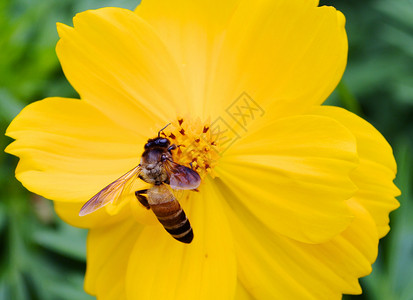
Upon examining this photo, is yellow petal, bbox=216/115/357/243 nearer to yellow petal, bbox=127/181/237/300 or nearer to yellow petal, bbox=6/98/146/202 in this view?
yellow petal, bbox=127/181/237/300

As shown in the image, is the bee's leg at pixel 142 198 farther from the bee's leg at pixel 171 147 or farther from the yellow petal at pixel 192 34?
the yellow petal at pixel 192 34

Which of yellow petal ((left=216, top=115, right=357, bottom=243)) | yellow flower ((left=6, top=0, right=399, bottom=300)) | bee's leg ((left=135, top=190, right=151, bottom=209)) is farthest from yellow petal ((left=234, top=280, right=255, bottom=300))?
bee's leg ((left=135, top=190, right=151, bottom=209))

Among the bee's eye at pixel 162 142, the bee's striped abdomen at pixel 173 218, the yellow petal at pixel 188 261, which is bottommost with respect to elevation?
the yellow petal at pixel 188 261

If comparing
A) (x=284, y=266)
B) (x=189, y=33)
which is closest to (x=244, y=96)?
(x=189, y=33)

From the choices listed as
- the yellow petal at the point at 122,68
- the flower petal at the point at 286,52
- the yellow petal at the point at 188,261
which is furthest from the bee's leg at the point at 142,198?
the flower petal at the point at 286,52

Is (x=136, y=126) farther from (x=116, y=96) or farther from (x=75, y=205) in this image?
(x=75, y=205)

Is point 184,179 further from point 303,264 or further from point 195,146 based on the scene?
point 303,264

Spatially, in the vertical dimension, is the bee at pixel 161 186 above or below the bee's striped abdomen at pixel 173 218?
above
